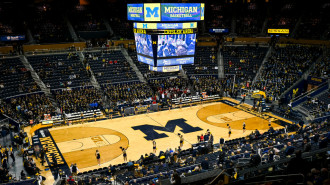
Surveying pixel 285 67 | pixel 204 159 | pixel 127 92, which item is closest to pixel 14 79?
pixel 127 92

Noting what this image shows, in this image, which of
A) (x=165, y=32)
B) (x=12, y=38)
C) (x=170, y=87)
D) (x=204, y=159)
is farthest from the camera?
(x=170, y=87)

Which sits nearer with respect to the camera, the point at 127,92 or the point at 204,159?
the point at 204,159

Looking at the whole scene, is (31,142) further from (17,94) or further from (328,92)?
(328,92)

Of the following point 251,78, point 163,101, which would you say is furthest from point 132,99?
point 251,78

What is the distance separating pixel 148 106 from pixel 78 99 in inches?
362

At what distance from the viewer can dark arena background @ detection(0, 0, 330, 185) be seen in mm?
21891

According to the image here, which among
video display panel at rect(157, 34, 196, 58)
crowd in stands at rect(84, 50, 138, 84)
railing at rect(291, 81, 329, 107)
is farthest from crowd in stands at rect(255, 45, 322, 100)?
crowd in stands at rect(84, 50, 138, 84)

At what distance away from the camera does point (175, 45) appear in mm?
32625

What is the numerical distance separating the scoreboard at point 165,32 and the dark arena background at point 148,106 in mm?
110

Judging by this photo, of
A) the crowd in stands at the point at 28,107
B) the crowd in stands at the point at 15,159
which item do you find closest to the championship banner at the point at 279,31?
the crowd in stands at the point at 28,107

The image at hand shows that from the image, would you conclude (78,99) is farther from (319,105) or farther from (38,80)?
(319,105)

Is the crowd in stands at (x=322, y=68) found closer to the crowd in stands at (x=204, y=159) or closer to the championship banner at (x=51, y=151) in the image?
the crowd in stands at (x=204, y=159)

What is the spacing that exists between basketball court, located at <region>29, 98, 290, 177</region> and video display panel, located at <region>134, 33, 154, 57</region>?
8314 mm

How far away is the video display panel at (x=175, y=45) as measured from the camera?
3166 cm
